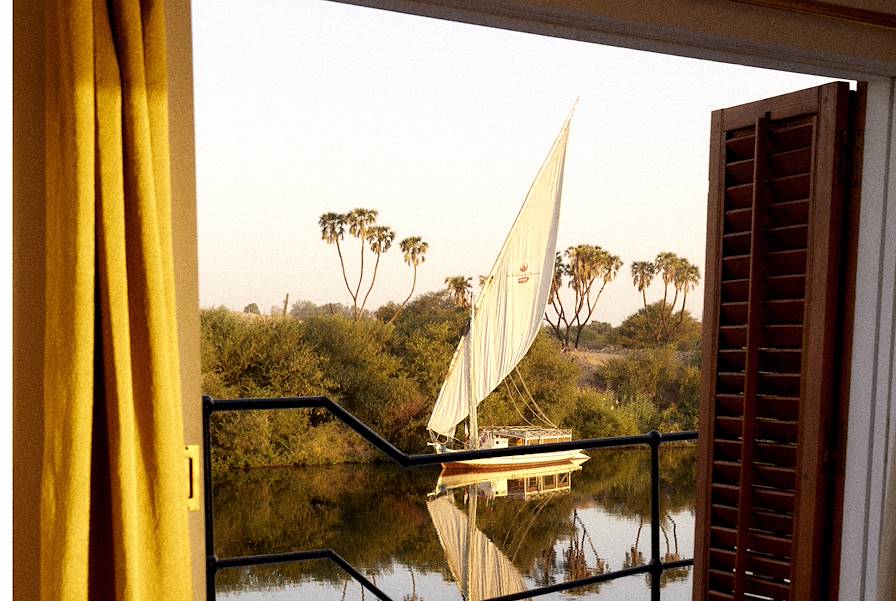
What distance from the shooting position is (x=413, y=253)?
1230 centimetres

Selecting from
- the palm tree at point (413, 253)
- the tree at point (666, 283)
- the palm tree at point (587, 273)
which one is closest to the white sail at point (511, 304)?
the palm tree at point (587, 273)

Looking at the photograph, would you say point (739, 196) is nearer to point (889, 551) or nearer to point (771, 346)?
point (771, 346)

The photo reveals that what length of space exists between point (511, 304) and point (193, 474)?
11247 mm

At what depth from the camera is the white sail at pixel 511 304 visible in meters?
11.7

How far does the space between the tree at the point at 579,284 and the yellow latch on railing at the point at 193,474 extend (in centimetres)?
1139

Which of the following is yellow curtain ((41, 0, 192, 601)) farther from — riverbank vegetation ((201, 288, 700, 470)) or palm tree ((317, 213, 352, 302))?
palm tree ((317, 213, 352, 302))

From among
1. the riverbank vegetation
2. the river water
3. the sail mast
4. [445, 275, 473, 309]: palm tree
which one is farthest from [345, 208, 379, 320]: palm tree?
the river water

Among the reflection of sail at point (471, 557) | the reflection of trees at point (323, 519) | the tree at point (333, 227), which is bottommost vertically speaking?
the reflection of sail at point (471, 557)

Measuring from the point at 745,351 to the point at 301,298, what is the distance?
10198 millimetres

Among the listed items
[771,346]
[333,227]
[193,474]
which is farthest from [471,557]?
[193,474]

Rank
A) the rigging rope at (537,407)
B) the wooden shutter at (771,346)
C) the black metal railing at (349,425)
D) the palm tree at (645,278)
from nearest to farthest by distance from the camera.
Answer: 1. the black metal railing at (349,425)
2. the wooden shutter at (771,346)
3. the palm tree at (645,278)
4. the rigging rope at (537,407)

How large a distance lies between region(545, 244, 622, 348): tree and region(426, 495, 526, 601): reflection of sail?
408 centimetres

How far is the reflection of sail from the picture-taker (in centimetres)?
1437

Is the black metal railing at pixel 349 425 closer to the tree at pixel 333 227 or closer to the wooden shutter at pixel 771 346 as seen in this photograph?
the wooden shutter at pixel 771 346
